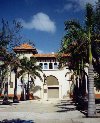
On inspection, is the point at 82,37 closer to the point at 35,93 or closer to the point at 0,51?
the point at 0,51

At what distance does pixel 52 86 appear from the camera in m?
63.8

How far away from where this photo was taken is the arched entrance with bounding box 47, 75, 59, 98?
63469 mm

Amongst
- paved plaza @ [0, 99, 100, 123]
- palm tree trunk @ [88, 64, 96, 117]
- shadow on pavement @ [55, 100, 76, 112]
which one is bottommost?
paved plaza @ [0, 99, 100, 123]

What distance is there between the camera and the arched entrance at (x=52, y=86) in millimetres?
63469

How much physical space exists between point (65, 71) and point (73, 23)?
38.5 m

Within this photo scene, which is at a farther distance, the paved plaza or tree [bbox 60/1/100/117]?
tree [bbox 60/1/100/117]

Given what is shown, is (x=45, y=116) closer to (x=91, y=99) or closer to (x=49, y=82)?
(x=91, y=99)

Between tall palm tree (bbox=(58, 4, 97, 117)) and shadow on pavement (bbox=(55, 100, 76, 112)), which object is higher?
tall palm tree (bbox=(58, 4, 97, 117))

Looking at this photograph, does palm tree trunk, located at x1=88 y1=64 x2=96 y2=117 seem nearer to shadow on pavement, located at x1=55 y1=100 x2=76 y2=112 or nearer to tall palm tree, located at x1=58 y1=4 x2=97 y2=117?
tall palm tree, located at x1=58 y1=4 x2=97 y2=117

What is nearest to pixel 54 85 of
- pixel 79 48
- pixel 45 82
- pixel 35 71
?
pixel 45 82

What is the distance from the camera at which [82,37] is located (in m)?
24.5

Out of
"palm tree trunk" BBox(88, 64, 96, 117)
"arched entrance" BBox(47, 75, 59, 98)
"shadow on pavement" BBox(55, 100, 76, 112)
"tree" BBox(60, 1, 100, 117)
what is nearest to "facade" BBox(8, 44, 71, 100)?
"arched entrance" BBox(47, 75, 59, 98)

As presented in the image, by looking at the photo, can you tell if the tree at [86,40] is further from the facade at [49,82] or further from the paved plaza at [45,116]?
the facade at [49,82]

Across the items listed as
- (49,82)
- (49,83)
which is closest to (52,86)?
(49,83)
